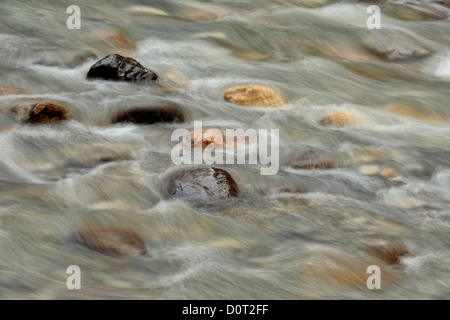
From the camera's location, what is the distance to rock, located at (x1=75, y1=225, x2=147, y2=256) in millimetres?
5301

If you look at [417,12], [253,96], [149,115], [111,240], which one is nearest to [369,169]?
[253,96]

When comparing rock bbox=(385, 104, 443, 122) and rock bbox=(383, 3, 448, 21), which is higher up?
rock bbox=(383, 3, 448, 21)

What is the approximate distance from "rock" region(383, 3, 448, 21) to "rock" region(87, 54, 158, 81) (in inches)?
190

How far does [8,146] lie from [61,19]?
3577mm

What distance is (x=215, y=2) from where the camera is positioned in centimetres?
1165

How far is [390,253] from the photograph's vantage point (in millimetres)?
5590

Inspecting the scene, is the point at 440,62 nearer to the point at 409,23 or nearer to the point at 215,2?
the point at 409,23

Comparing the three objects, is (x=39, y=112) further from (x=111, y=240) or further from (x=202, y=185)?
(x=111, y=240)

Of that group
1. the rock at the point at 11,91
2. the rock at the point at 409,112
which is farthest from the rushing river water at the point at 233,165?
the rock at the point at 11,91

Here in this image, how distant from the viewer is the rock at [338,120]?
8219 millimetres

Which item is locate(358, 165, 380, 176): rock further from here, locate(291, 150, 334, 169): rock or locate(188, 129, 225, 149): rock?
locate(188, 129, 225, 149): rock

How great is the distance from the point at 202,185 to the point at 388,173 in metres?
1.76

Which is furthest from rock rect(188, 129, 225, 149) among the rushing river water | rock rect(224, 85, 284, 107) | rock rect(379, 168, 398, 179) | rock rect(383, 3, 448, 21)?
rock rect(383, 3, 448, 21)
